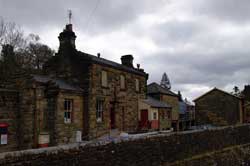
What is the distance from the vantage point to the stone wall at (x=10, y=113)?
1496 cm

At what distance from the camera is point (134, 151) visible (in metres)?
11.8

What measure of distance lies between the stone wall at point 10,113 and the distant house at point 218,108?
2926 centimetres

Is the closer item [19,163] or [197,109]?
[19,163]

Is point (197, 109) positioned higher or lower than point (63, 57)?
lower

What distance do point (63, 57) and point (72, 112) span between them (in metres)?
5.41

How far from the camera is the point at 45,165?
809cm

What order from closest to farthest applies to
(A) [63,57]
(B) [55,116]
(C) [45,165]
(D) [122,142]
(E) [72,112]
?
(C) [45,165]
(D) [122,142]
(B) [55,116]
(E) [72,112]
(A) [63,57]

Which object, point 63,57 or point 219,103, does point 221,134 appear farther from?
point 219,103

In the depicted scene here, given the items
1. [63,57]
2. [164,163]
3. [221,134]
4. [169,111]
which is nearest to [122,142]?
[164,163]

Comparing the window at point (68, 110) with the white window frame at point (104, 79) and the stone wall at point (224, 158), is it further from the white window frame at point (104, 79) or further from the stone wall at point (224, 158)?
the stone wall at point (224, 158)

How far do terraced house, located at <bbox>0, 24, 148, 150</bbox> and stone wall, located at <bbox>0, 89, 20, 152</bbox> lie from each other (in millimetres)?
61

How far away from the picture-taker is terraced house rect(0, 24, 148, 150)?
52.0ft

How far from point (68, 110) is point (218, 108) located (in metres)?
25.7

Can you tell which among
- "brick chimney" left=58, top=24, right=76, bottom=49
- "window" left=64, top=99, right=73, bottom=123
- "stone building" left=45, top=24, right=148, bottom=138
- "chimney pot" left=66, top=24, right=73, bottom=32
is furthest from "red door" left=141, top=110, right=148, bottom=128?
"chimney pot" left=66, top=24, right=73, bottom=32
